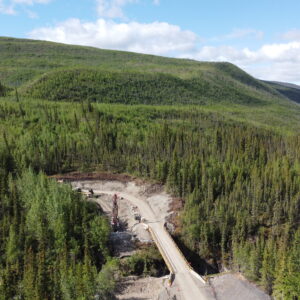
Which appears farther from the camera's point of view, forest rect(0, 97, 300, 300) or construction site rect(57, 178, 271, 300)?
forest rect(0, 97, 300, 300)

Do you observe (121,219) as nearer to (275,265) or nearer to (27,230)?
(27,230)

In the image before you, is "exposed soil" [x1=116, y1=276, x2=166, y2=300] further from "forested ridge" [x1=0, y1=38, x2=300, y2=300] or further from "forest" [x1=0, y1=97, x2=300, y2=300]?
"forest" [x1=0, y1=97, x2=300, y2=300]

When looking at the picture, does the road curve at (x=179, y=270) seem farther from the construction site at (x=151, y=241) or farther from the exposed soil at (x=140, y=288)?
the exposed soil at (x=140, y=288)

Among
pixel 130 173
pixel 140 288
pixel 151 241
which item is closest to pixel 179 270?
pixel 140 288

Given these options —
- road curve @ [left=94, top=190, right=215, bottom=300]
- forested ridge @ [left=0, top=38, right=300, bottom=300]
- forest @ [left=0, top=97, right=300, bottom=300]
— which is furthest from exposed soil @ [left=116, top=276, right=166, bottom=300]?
forest @ [left=0, top=97, right=300, bottom=300]

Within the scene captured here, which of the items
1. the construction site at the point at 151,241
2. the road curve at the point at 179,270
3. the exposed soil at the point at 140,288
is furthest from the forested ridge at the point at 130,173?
the road curve at the point at 179,270

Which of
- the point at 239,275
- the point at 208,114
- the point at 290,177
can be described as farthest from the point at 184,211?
the point at 208,114
